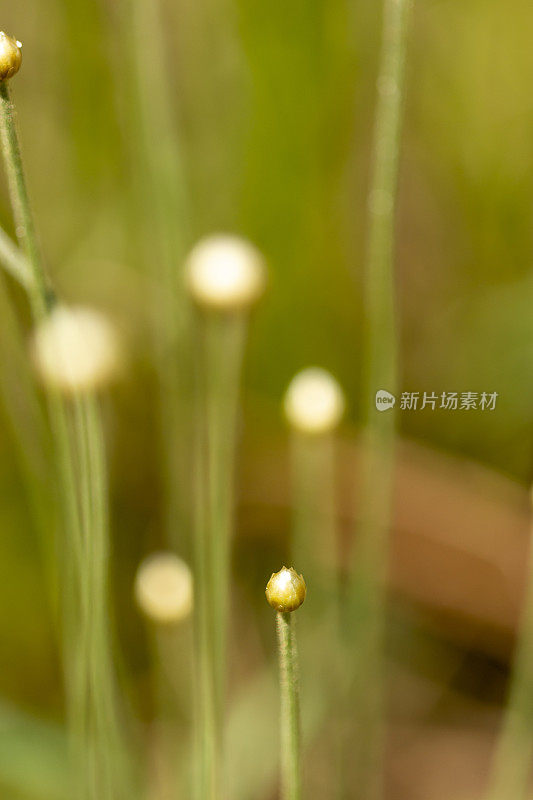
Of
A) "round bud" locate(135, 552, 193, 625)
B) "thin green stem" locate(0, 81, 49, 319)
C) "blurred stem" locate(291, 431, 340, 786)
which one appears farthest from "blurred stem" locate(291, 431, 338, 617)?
"thin green stem" locate(0, 81, 49, 319)

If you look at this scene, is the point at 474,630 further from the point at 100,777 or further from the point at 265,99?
the point at 265,99

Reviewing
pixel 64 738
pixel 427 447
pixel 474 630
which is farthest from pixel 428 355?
pixel 64 738

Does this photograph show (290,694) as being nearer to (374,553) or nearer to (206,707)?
(206,707)

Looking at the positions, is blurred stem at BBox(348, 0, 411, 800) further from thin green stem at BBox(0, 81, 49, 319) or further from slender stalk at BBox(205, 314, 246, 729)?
thin green stem at BBox(0, 81, 49, 319)

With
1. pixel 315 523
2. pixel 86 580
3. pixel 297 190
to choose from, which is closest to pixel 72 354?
pixel 86 580

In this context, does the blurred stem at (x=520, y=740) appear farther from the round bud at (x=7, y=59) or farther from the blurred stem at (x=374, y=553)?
the round bud at (x=7, y=59)
